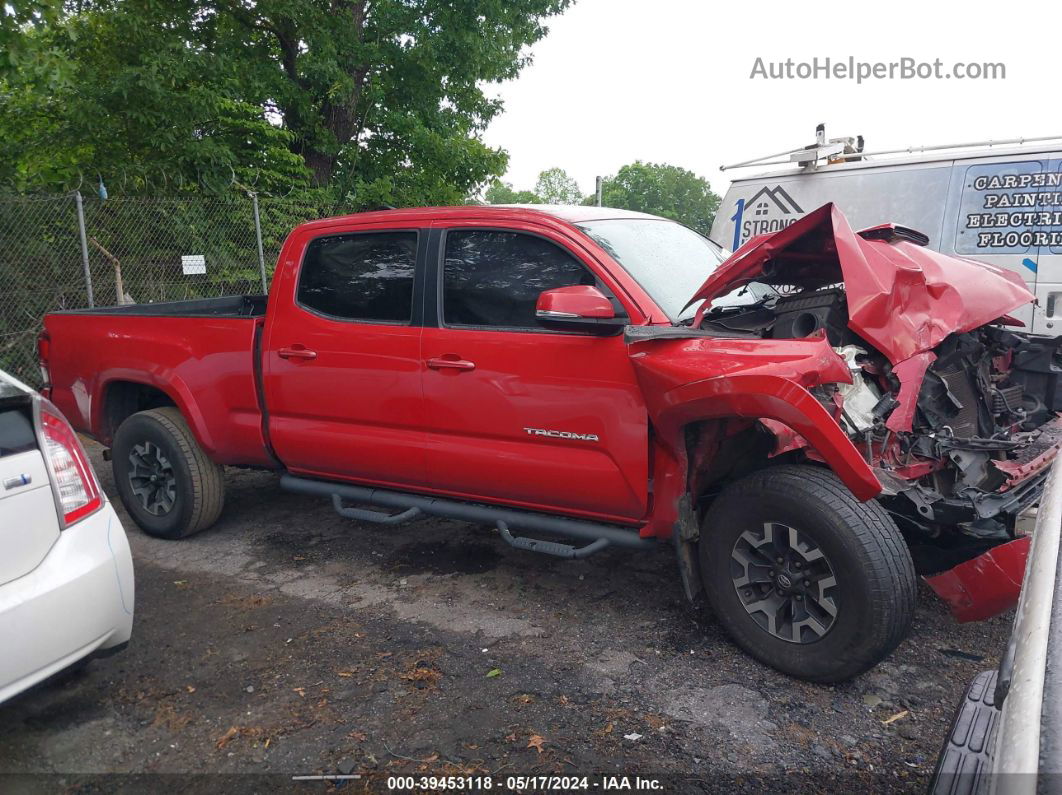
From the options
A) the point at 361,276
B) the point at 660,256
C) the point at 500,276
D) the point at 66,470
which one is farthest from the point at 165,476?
the point at 660,256

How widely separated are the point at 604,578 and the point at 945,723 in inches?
70.9

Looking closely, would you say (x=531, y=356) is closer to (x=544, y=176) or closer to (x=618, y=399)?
(x=618, y=399)

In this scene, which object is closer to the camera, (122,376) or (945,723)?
(945,723)

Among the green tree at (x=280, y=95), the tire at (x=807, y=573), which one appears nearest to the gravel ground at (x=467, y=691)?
the tire at (x=807, y=573)

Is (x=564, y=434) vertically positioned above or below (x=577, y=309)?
below

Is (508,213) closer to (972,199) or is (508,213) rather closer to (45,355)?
(45,355)

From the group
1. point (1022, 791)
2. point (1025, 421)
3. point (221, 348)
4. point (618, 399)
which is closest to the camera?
point (1022, 791)

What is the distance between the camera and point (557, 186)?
96625 mm

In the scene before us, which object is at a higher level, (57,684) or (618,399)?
(618,399)

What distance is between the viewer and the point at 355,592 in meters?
4.32

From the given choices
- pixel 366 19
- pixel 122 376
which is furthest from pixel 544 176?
pixel 122 376

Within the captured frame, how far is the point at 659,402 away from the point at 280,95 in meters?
11.8

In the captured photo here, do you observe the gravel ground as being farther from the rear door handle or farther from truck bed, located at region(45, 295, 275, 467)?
the rear door handle

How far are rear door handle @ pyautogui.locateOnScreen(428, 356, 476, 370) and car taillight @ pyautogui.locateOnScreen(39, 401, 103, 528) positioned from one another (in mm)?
1600
